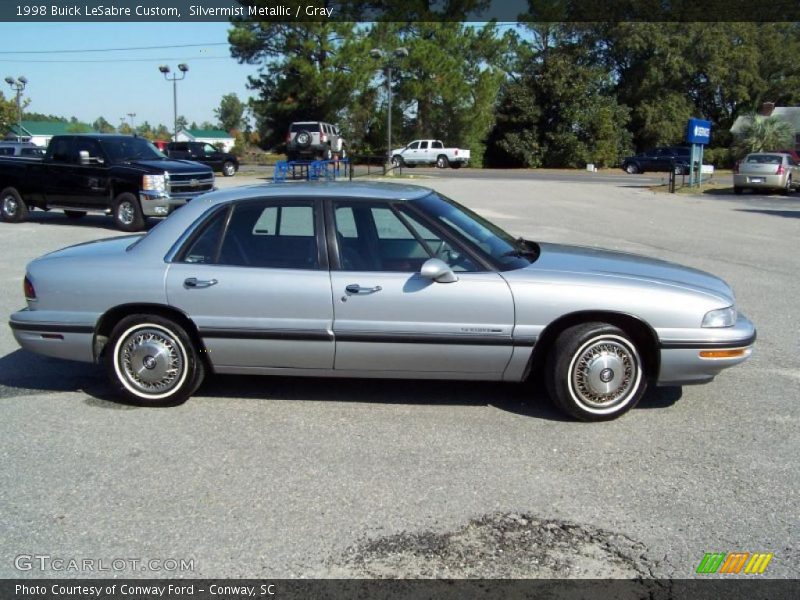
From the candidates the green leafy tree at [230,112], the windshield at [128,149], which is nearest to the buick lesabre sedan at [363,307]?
the windshield at [128,149]

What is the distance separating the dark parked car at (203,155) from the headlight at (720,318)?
103 feet

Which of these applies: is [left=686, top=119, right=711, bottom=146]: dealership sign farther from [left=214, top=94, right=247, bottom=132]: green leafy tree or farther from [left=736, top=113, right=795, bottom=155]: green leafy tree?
[left=214, top=94, right=247, bottom=132]: green leafy tree

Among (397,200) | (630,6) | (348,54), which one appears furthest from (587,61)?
(397,200)

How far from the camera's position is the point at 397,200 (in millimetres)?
5246

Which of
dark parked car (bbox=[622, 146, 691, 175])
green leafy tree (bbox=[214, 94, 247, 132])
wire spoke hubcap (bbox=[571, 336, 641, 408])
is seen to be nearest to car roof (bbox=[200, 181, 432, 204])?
wire spoke hubcap (bbox=[571, 336, 641, 408])

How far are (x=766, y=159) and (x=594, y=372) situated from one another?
26246 mm

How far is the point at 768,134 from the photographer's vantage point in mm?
40188

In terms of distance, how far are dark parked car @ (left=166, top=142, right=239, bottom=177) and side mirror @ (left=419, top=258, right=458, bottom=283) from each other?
30.9 meters

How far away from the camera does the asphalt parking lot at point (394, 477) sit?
3504 millimetres

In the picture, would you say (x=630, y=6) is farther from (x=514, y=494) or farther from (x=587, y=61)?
(x=514, y=494)

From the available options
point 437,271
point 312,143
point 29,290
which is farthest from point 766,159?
point 29,290

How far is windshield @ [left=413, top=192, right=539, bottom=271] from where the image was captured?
519 centimetres

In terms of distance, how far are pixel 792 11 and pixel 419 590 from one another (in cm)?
5973

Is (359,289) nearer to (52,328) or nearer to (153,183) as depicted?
(52,328)
